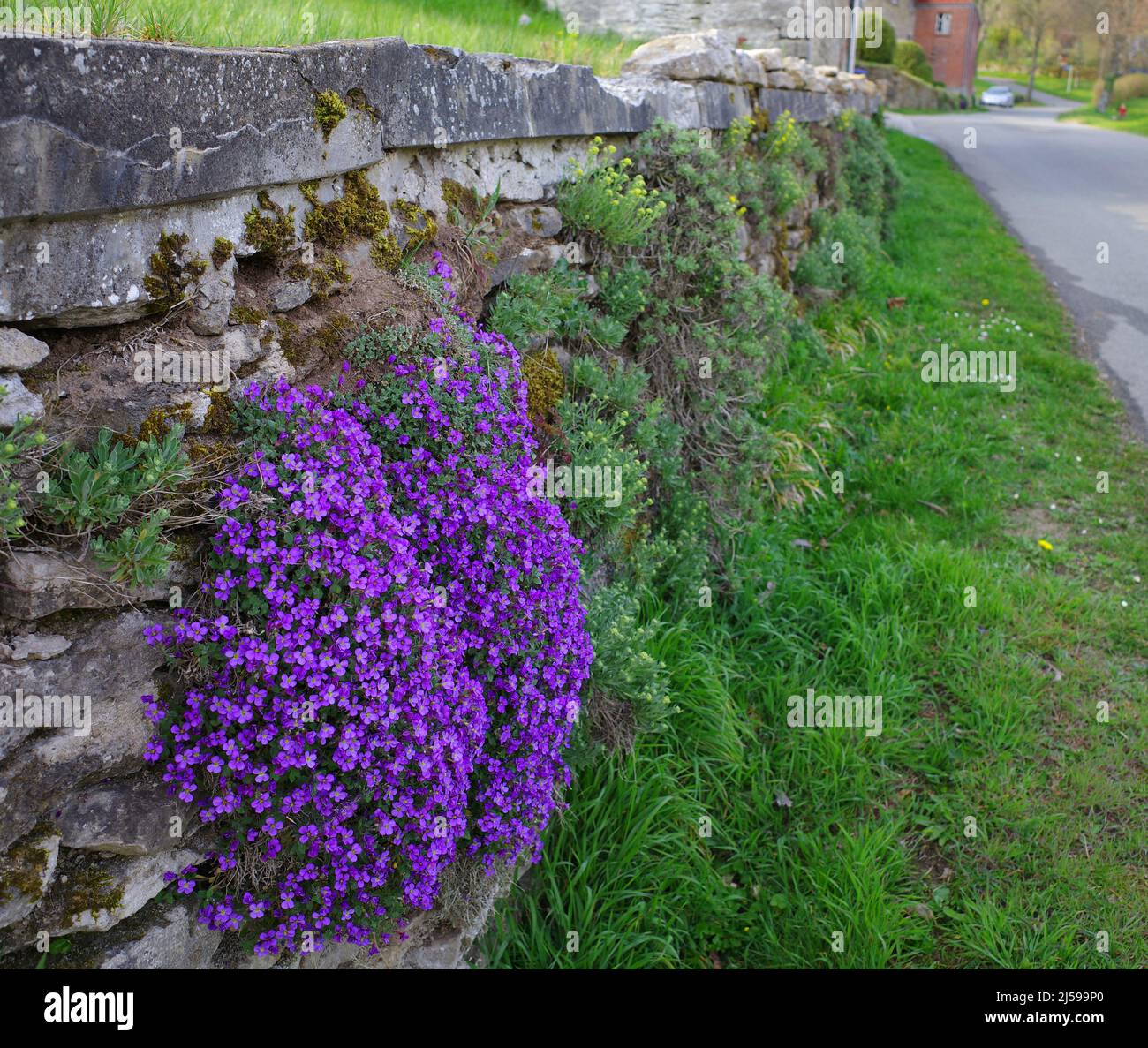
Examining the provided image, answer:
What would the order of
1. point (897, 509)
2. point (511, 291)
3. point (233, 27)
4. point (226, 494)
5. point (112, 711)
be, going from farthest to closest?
point (897, 509) → point (511, 291) → point (233, 27) → point (226, 494) → point (112, 711)

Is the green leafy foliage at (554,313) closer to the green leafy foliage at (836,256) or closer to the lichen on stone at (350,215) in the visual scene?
the lichen on stone at (350,215)

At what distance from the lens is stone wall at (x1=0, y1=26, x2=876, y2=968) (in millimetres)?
1962

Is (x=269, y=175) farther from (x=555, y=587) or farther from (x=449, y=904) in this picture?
(x=449, y=904)

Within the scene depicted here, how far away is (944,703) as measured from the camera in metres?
4.34

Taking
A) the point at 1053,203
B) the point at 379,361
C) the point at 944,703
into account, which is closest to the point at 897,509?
the point at 944,703

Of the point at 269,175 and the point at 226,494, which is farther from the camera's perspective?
the point at 269,175

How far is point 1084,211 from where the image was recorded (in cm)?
1397

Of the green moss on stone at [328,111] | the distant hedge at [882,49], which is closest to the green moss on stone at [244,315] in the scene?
the green moss on stone at [328,111]

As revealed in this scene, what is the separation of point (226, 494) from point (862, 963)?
265 centimetres

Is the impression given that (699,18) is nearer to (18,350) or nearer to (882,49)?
(18,350)

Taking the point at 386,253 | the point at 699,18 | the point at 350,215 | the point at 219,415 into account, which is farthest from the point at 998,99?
the point at 219,415

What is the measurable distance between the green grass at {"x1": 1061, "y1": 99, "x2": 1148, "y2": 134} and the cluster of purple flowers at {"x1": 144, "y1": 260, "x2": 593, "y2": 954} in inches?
1160

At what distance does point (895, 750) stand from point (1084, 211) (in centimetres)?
1312

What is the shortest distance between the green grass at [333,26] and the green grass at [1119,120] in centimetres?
2606
